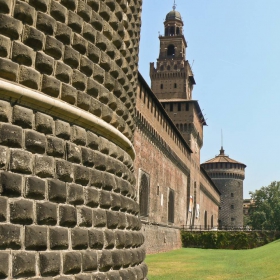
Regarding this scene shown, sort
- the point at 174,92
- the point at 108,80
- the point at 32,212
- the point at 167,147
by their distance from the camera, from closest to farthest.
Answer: the point at 32,212
the point at 108,80
the point at 167,147
the point at 174,92

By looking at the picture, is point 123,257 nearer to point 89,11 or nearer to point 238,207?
point 89,11

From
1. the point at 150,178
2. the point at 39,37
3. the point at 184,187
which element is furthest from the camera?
the point at 184,187

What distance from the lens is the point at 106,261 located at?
14.5 feet

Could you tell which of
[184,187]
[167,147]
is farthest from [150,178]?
[184,187]

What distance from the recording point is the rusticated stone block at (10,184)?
3.29m

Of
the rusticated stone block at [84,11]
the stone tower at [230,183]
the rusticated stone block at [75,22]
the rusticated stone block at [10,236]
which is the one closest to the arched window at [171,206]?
the rusticated stone block at [84,11]

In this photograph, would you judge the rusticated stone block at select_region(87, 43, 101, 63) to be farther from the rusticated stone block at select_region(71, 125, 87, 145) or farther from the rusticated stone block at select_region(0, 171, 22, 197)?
the rusticated stone block at select_region(0, 171, 22, 197)

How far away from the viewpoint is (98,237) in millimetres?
4336

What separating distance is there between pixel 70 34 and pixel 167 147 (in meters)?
23.2

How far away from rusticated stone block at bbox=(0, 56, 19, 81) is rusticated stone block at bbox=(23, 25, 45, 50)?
0.85ft

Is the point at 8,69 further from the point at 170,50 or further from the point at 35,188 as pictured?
the point at 170,50

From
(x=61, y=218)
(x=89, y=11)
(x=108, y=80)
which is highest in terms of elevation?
(x=89, y=11)

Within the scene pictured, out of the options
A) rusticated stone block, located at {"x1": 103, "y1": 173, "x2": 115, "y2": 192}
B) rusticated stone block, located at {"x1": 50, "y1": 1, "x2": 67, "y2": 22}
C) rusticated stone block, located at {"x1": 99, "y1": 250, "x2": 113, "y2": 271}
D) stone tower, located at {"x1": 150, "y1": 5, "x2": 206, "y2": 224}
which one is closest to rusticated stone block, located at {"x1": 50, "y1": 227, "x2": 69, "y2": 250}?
rusticated stone block, located at {"x1": 99, "y1": 250, "x2": 113, "y2": 271}

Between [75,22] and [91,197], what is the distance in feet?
5.53
